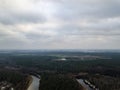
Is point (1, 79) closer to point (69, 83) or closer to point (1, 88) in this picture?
point (1, 88)

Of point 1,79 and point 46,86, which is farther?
point 1,79

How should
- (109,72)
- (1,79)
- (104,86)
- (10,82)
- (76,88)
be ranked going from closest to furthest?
(76,88) < (104,86) < (10,82) < (1,79) < (109,72)

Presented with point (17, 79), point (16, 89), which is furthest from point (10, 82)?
point (16, 89)

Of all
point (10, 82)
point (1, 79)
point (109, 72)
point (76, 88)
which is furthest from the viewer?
point (109, 72)

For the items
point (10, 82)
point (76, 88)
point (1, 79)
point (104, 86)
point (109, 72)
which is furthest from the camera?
point (109, 72)

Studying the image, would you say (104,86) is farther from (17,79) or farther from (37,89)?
(17,79)

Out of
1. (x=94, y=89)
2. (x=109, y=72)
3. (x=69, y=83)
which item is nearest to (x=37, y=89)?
(x=69, y=83)

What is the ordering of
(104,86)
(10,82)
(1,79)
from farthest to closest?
1. (1,79)
2. (10,82)
3. (104,86)

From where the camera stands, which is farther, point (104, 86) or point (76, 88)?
point (104, 86)
